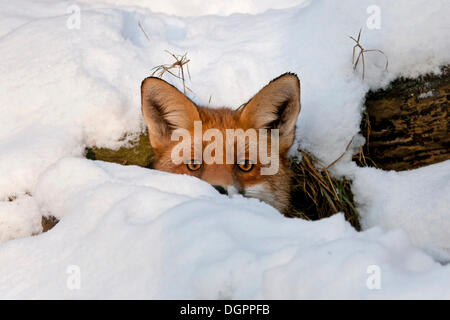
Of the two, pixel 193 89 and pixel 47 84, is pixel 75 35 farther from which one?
pixel 193 89

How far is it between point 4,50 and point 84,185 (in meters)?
2.29

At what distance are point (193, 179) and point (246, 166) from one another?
993 mm

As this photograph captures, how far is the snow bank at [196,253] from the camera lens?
1523 mm

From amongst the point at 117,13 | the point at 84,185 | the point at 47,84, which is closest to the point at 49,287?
the point at 84,185

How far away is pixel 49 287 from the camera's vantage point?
193 centimetres

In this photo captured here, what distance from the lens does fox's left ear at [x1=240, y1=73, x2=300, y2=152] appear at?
11.0 ft
